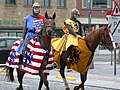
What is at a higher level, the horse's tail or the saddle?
the saddle

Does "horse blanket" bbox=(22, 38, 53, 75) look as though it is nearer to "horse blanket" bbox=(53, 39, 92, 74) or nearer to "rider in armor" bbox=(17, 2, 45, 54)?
"rider in armor" bbox=(17, 2, 45, 54)

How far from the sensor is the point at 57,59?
13.8 metres

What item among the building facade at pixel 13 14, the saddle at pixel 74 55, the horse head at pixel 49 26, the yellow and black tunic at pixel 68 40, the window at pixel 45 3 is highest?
the horse head at pixel 49 26

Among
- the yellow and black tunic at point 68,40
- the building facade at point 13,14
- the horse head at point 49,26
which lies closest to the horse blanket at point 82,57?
the yellow and black tunic at point 68,40

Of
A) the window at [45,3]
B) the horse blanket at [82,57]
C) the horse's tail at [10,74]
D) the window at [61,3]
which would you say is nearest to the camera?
the horse blanket at [82,57]

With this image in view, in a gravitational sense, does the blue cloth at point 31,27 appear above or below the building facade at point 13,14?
above

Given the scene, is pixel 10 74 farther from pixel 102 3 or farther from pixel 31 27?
pixel 102 3

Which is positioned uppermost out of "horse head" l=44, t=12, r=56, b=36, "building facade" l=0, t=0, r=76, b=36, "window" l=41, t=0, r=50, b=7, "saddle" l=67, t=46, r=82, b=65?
"horse head" l=44, t=12, r=56, b=36

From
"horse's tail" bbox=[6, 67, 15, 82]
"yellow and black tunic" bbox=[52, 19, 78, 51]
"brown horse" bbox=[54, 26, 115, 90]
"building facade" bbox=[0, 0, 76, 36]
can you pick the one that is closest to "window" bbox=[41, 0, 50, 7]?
"building facade" bbox=[0, 0, 76, 36]

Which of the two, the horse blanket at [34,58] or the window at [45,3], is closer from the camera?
the horse blanket at [34,58]

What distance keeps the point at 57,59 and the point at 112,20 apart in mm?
5741

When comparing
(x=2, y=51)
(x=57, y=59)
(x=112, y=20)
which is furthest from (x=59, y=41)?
(x=2, y=51)

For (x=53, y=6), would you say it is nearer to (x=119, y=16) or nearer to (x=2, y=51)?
(x=2, y=51)

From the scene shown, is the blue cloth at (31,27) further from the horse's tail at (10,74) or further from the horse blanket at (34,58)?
the horse's tail at (10,74)
